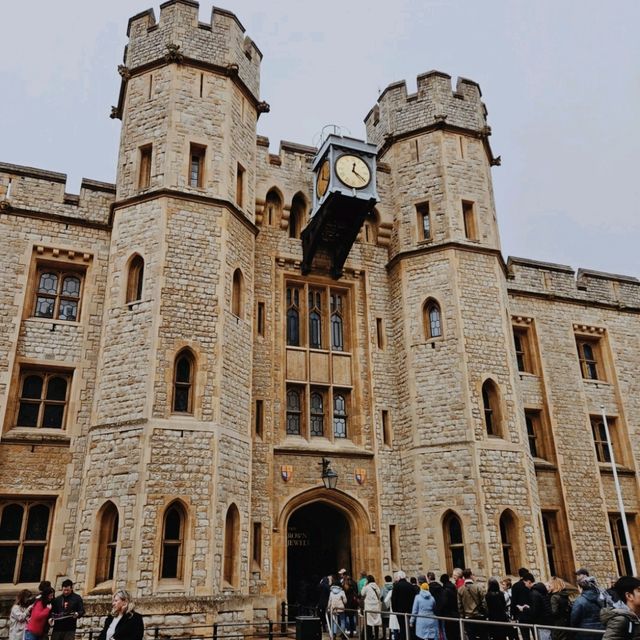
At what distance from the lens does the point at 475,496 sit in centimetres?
1403

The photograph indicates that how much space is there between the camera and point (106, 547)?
38.3 feet

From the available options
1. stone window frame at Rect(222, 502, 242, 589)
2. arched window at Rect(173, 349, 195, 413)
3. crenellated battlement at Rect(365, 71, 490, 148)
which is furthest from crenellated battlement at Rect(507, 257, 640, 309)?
stone window frame at Rect(222, 502, 242, 589)

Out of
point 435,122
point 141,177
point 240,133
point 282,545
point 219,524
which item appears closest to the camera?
point 219,524

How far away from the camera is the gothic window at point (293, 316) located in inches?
642

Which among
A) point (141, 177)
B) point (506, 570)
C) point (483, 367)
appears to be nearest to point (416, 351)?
point (483, 367)

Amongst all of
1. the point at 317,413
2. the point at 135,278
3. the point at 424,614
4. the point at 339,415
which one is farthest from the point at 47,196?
the point at 424,614

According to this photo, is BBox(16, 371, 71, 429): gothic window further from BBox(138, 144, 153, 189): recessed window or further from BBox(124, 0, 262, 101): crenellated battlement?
BBox(124, 0, 262, 101): crenellated battlement

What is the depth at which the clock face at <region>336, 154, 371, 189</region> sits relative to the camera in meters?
15.2

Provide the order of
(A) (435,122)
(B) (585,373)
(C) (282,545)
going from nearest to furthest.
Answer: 1. (C) (282,545)
2. (A) (435,122)
3. (B) (585,373)

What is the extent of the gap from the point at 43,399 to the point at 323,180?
8.37m

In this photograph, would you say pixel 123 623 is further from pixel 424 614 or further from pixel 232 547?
pixel 232 547

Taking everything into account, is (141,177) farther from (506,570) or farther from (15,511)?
(506,570)

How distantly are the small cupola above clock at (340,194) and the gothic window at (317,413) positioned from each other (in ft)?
10.8

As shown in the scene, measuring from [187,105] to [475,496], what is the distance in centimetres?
1148
